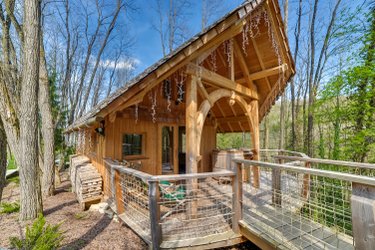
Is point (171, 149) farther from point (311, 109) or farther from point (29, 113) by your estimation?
point (311, 109)

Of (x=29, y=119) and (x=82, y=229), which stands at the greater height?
(x=29, y=119)

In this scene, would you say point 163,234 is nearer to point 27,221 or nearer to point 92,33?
point 27,221

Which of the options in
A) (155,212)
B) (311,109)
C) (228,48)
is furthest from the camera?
(311,109)

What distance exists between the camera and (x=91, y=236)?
364cm

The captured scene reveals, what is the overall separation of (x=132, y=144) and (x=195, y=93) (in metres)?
3.08

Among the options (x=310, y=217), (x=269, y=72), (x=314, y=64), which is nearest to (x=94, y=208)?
(x=310, y=217)

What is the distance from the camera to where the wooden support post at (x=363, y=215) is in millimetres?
1779

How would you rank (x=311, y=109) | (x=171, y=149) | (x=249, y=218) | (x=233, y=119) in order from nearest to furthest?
(x=249, y=218) → (x=171, y=149) → (x=233, y=119) → (x=311, y=109)

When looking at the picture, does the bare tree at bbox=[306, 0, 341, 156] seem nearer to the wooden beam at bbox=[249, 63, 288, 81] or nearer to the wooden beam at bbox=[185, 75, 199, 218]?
the wooden beam at bbox=[249, 63, 288, 81]

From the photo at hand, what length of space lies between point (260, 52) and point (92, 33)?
12385 millimetres

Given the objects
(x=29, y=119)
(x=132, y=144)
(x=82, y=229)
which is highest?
(x=29, y=119)

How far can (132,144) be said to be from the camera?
614 centimetres

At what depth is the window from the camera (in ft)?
19.4

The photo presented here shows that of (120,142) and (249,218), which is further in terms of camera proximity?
(120,142)
